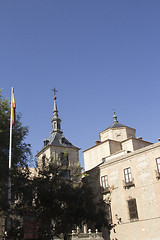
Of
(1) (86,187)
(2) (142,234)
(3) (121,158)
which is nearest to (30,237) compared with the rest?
(1) (86,187)

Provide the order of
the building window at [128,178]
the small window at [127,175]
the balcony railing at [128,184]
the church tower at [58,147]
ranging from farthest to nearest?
the church tower at [58,147]
the small window at [127,175]
the building window at [128,178]
the balcony railing at [128,184]

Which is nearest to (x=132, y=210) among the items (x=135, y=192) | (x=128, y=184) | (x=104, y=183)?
(x=135, y=192)

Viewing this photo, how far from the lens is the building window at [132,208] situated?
93.2 feet

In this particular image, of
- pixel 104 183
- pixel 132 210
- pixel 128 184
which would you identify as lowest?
pixel 132 210

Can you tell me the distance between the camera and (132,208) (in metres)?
28.8

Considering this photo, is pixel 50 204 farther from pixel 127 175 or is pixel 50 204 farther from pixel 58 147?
pixel 58 147

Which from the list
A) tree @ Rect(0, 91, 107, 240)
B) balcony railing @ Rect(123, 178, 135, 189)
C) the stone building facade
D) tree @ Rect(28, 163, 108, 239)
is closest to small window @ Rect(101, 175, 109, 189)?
the stone building facade

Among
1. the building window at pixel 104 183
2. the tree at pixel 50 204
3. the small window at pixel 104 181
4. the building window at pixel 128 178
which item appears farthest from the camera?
the small window at pixel 104 181

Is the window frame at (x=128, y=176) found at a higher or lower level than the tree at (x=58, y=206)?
higher

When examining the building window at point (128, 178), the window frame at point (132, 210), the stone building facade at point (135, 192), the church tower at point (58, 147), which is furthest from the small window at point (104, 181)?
the church tower at point (58, 147)

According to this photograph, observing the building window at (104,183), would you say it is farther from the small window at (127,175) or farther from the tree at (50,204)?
the tree at (50,204)

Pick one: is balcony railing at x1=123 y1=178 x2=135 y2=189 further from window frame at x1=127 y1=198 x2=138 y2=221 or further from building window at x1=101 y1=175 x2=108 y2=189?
building window at x1=101 y1=175 x2=108 y2=189

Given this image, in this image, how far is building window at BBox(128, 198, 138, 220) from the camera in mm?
28411

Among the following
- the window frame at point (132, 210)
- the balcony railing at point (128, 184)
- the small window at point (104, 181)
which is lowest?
the window frame at point (132, 210)
